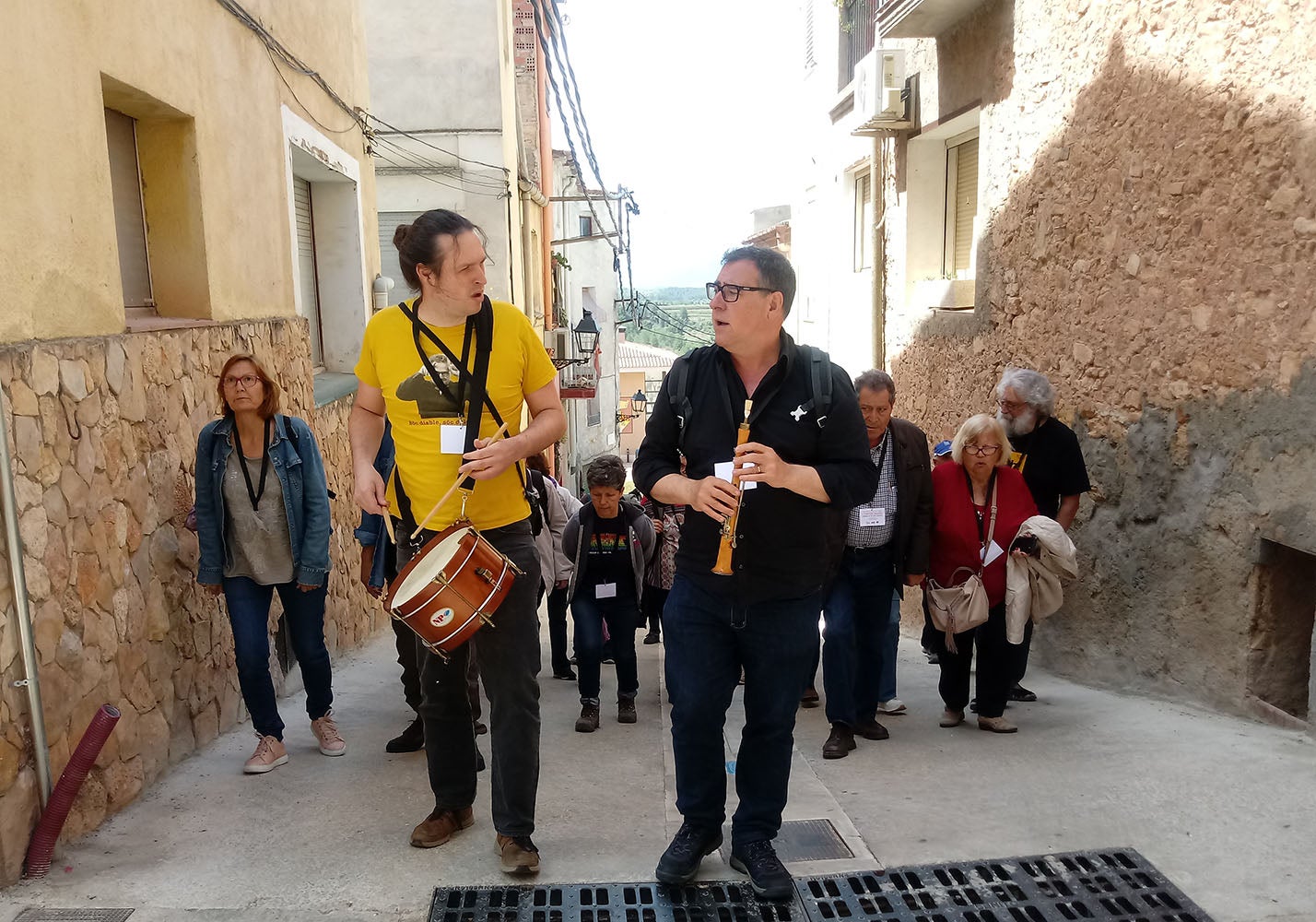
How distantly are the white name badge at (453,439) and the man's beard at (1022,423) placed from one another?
310 centimetres

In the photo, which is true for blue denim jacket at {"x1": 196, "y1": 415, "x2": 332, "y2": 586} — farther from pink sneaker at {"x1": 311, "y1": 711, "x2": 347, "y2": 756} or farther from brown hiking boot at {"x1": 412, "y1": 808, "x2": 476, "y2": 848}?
brown hiking boot at {"x1": 412, "y1": 808, "x2": 476, "y2": 848}

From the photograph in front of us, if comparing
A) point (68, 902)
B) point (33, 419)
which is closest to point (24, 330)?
point (33, 419)

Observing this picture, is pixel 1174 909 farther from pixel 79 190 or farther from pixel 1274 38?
pixel 79 190

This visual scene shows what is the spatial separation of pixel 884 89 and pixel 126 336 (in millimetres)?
6989

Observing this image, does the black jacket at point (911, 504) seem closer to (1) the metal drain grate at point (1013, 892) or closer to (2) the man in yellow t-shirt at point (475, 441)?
(1) the metal drain grate at point (1013, 892)

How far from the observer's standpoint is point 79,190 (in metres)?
3.62

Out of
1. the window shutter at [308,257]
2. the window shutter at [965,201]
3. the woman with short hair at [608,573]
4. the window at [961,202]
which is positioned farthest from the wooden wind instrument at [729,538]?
the window shutter at [965,201]

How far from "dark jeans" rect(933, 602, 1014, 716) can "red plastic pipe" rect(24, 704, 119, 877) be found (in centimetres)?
345

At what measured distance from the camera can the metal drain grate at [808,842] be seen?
10.2ft

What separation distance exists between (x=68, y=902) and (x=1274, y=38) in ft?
17.8

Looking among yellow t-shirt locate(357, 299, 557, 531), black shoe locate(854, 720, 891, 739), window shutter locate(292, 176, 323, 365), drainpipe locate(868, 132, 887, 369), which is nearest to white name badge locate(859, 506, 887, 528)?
black shoe locate(854, 720, 891, 739)

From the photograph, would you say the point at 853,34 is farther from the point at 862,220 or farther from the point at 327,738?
the point at 327,738

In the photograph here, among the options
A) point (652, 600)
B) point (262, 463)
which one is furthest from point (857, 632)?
point (262, 463)

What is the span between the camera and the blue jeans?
2793 mm
